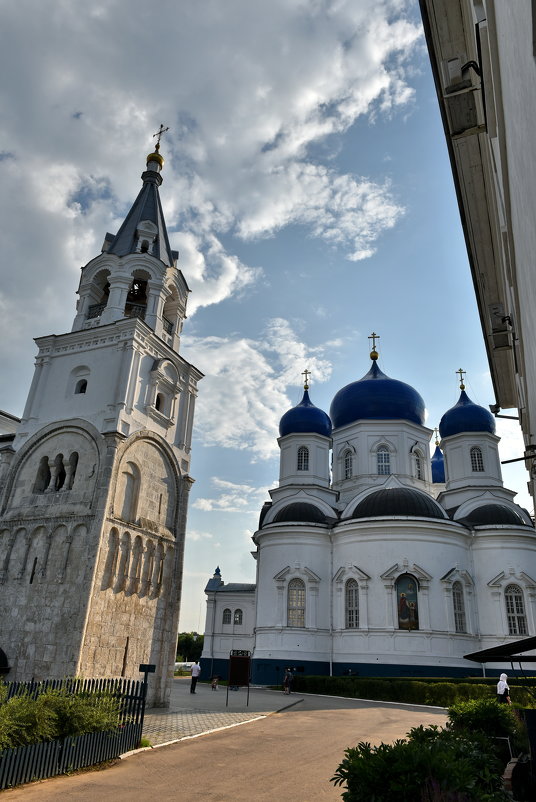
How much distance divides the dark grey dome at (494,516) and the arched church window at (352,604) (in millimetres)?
7188

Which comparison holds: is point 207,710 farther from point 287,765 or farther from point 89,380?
point 89,380

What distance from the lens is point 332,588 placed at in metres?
29.2

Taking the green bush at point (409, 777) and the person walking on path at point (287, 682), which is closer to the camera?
the green bush at point (409, 777)

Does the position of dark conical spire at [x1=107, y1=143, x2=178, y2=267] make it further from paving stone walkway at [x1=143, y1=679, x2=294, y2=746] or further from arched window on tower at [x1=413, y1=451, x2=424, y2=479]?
arched window on tower at [x1=413, y1=451, x2=424, y2=479]

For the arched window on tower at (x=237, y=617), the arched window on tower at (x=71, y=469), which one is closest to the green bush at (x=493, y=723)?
the arched window on tower at (x=71, y=469)

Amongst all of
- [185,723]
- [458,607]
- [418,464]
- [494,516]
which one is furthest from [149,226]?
[458,607]

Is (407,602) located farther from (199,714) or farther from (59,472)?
(59,472)

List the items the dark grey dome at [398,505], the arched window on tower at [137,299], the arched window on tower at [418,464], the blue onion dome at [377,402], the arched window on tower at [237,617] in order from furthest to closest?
the arched window on tower at [237,617] → the blue onion dome at [377,402] → the arched window on tower at [418,464] → the dark grey dome at [398,505] → the arched window on tower at [137,299]

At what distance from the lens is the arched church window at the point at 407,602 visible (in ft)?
87.1

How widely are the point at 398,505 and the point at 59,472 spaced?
54.5 ft

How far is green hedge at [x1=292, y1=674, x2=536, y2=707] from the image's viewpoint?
65.1ft

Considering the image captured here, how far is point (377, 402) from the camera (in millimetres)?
36094

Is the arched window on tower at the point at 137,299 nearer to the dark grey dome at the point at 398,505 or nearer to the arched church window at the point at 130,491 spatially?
the arched church window at the point at 130,491

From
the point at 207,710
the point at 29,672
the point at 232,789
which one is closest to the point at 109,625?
the point at 29,672
